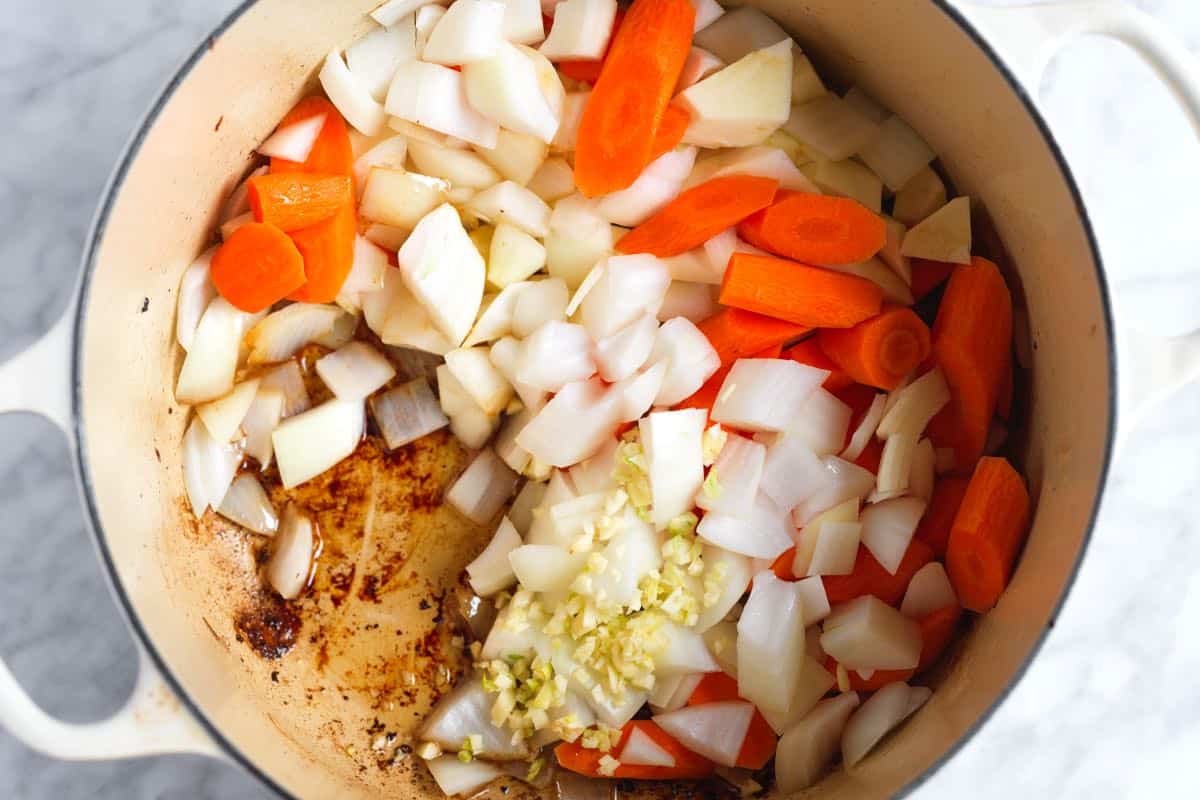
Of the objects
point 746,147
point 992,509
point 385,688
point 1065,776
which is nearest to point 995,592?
point 992,509

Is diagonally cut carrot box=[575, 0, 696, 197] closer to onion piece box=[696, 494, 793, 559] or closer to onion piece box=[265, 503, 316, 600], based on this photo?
onion piece box=[696, 494, 793, 559]

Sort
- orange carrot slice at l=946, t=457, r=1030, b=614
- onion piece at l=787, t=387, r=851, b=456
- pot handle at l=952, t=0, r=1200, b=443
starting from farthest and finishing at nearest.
Answer: 1. onion piece at l=787, t=387, r=851, b=456
2. orange carrot slice at l=946, t=457, r=1030, b=614
3. pot handle at l=952, t=0, r=1200, b=443

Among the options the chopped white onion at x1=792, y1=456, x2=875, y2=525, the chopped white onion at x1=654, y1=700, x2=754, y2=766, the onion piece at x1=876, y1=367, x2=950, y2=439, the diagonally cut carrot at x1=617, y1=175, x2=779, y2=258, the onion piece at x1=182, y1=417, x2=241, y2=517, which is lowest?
the chopped white onion at x1=654, y1=700, x2=754, y2=766

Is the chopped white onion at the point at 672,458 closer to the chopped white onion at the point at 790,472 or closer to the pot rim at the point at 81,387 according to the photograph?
the chopped white onion at the point at 790,472

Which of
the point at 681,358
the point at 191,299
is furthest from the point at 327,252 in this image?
the point at 681,358

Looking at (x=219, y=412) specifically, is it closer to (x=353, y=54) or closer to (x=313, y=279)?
(x=313, y=279)

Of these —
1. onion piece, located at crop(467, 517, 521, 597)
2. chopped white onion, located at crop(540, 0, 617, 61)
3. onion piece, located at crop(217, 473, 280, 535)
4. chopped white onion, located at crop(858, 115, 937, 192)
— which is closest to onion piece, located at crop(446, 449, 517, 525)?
onion piece, located at crop(467, 517, 521, 597)
